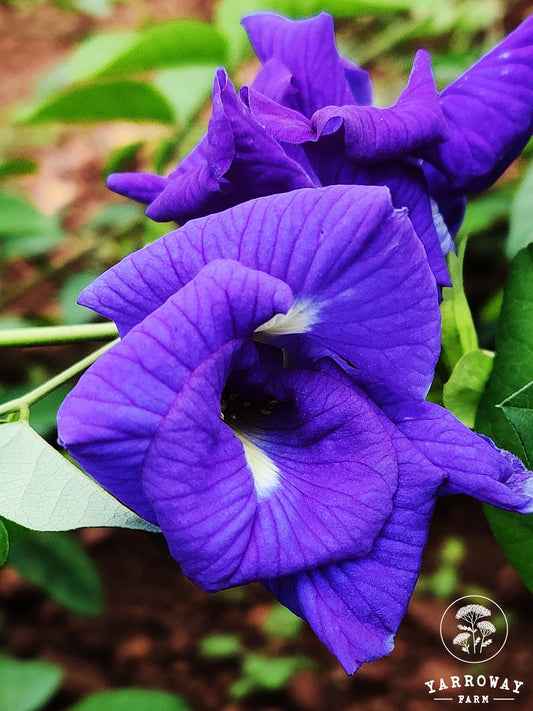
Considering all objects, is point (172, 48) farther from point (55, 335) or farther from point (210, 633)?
point (210, 633)

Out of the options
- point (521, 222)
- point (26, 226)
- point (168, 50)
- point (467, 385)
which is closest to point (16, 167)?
point (26, 226)

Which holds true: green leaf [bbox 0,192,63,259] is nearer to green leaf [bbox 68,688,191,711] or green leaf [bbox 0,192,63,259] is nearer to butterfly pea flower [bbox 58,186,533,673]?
green leaf [bbox 68,688,191,711]

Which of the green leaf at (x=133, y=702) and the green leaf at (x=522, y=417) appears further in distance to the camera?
the green leaf at (x=133, y=702)

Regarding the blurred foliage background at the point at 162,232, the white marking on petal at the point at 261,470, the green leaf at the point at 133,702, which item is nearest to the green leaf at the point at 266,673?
the blurred foliage background at the point at 162,232

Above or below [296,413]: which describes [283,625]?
below

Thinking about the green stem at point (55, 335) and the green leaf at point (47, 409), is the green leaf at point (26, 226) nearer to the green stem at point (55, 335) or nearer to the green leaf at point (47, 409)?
the green leaf at point (47, 409)

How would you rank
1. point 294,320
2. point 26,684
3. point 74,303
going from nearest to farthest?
point 294,320 < point 26,684 < point 74,303

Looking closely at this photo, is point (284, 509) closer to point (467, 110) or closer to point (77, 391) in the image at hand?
point (77, 391)
